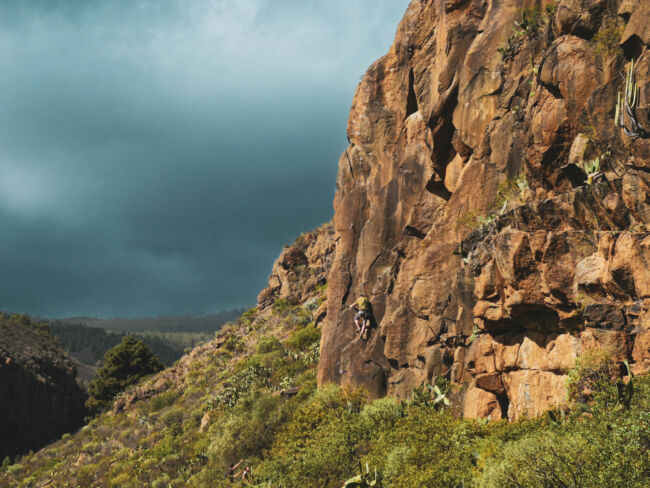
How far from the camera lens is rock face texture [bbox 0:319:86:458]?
6600 cm

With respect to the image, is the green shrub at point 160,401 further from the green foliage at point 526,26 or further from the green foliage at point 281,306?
Result: the green foliage at point 526,26

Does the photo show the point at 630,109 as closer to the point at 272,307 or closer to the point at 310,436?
the point at 310,436

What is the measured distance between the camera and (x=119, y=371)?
77.4 metres

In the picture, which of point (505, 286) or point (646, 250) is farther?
point (505, 286)

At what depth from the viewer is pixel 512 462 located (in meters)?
13.5

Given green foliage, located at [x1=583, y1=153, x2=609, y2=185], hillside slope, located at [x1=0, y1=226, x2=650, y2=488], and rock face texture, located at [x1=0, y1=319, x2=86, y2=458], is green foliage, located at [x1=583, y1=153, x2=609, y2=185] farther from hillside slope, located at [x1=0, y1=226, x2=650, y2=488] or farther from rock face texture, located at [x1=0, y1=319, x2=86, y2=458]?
rock face texture, located at [x1=0, y1=319, x2=86, y2=458]

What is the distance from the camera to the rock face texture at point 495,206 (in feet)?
49.7

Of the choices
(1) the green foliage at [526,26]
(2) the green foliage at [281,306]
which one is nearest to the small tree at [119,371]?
(2) the green foliage at [281,306]

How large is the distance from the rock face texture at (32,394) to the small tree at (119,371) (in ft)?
17.2

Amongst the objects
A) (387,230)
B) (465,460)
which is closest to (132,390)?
(387,230)

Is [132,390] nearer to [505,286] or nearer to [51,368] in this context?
[51,368]

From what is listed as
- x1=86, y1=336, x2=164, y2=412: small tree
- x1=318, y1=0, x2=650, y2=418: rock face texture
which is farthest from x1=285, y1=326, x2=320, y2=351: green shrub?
x1=86, y1=336, x2=164, y2=412: small tree

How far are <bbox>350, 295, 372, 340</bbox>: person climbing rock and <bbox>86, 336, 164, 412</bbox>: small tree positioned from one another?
195ft

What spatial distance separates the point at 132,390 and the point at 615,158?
238ft
